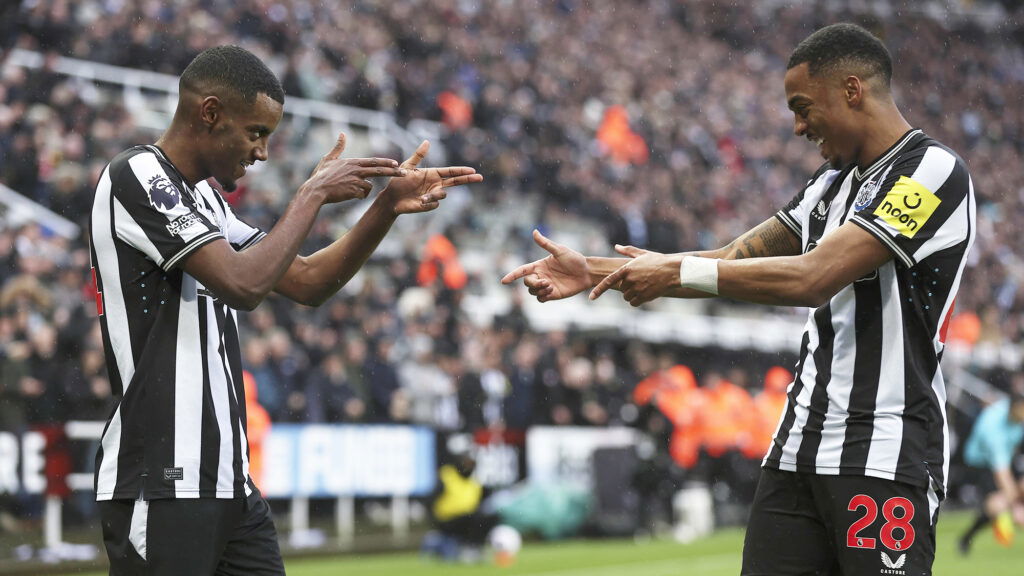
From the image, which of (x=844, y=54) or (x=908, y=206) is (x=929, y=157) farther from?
(x=844, y=54)

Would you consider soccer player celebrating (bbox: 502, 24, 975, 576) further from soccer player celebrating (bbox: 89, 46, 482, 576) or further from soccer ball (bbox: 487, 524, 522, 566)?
soccer ball (bbox: 487, 524, 522, 566)

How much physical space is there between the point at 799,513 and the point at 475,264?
13405 mm

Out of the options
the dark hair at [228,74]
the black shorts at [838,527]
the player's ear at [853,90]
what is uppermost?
the dark hair at [228,74]

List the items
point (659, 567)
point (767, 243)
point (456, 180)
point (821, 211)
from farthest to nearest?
point (659, 567), point (456, 180), point (767, 243), point (821, 211)

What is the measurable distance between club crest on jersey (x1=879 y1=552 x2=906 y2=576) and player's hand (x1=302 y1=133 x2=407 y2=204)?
187 centimetres

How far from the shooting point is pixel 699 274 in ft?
11.6

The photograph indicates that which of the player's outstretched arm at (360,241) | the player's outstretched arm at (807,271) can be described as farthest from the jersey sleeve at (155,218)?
the player's outstretched arm at (807,271)

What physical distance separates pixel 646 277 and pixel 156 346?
1432 mm

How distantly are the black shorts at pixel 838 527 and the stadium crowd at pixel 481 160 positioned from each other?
23.9 ft

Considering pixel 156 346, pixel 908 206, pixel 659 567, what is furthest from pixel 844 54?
pixel 659 567

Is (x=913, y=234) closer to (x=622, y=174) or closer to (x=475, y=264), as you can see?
(x=475, y=264)

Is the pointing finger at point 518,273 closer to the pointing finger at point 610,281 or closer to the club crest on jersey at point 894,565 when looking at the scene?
the pointing finger at point 610,281

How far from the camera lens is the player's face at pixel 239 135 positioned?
3.55m

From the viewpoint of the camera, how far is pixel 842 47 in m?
3.62
